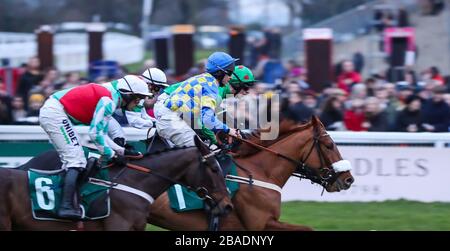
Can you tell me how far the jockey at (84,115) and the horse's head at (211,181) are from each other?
0.58 metres

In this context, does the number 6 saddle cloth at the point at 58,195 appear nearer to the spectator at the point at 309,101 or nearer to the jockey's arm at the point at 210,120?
the jockey's arm at the point at 210,120

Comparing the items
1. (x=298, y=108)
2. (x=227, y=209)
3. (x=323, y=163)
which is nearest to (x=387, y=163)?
(x=298, y=108)

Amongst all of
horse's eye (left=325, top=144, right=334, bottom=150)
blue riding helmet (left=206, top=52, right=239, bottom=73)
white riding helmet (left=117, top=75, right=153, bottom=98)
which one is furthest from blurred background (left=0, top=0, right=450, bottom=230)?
white riding helmet (left=117, top=75, right=153, bottom=98)

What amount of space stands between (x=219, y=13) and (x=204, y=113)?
2285cm

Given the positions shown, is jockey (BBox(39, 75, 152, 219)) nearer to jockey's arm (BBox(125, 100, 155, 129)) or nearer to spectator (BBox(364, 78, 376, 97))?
jockey's arm (BBox(125, 100, 155, 129))

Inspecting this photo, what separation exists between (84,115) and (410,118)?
533cm

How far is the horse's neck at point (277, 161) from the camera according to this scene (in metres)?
7.76

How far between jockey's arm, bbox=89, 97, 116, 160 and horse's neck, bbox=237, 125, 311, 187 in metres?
1.31

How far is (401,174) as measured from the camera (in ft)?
35.1

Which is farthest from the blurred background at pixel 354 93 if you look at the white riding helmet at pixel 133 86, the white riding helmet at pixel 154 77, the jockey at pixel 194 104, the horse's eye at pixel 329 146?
the white riding helmet at pixel 133 86

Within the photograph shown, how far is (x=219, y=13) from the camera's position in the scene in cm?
3025

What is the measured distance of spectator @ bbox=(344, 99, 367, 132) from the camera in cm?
1151

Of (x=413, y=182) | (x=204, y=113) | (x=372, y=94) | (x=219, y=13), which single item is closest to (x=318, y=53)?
(x=372, y=94)
